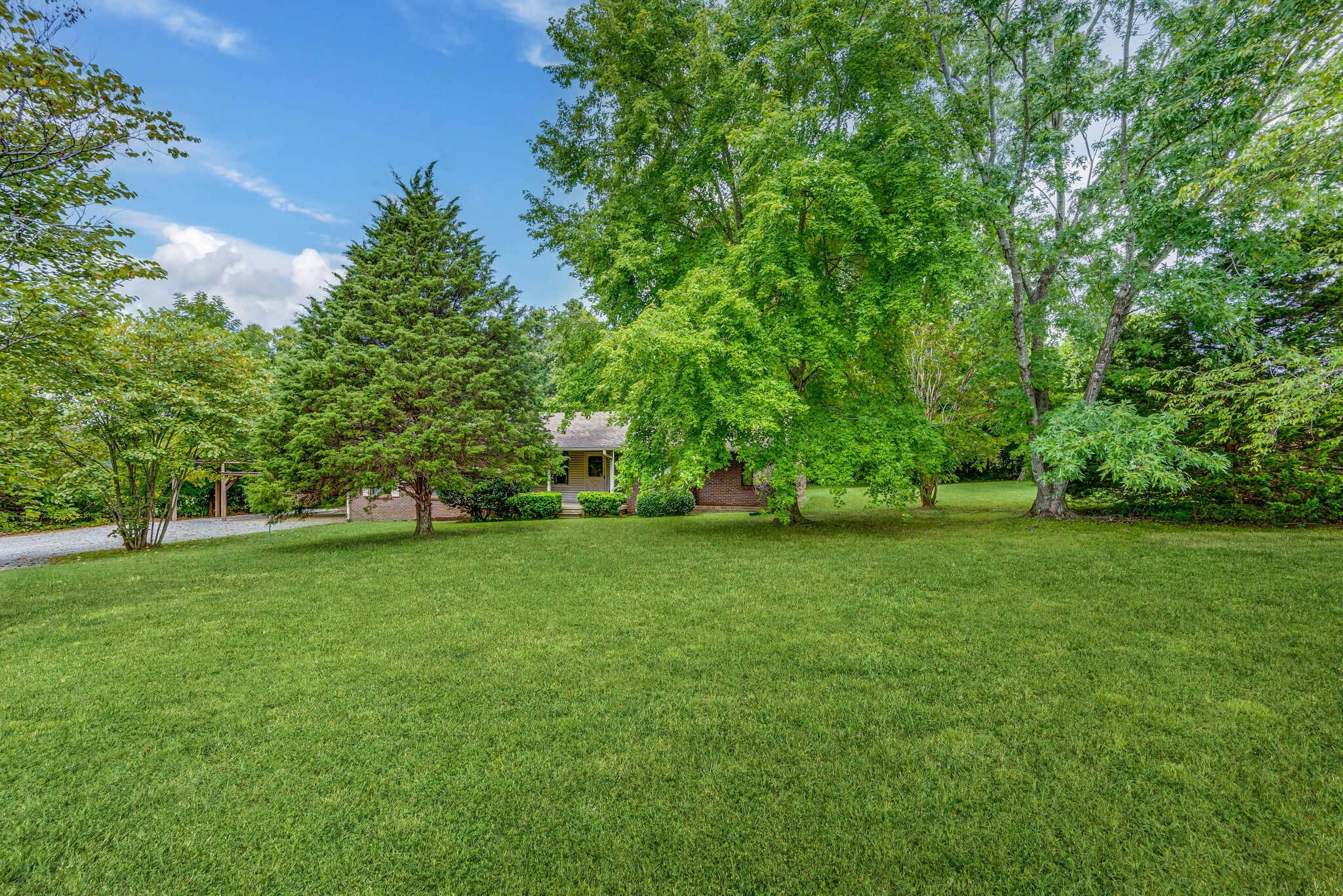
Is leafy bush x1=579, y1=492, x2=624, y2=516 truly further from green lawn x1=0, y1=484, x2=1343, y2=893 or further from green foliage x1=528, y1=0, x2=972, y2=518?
green lawn x1=0, y1=484, x2=1343, y2=893

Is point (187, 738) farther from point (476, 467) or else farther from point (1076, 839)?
point (476, 467)

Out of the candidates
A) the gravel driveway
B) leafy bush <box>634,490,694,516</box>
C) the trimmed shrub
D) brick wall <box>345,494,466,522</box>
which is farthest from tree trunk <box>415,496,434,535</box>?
leafy bush <box>634,490,694,516</box>

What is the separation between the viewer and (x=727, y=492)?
Answer: 2125cm

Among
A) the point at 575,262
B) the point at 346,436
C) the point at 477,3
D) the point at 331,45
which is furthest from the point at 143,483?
the point at 477,3

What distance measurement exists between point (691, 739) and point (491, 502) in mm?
16299

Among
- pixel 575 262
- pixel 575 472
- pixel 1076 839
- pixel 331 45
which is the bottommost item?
pixel 1076 839

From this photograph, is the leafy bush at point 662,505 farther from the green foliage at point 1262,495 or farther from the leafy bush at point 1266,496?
the leafy bush at point 1266,496

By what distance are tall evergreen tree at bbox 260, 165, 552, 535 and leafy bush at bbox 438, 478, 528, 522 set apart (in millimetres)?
3645

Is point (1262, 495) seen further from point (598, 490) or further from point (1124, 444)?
point (598, 490)

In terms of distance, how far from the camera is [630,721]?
3602 millimetres

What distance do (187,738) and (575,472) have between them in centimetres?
1986

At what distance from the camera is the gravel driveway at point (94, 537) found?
12680mm

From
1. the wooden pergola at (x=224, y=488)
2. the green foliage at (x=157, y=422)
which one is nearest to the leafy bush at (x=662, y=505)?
the green foliage at (x=157, y=422)

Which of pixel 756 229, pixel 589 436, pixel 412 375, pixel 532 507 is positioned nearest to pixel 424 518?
pixel 412 375
